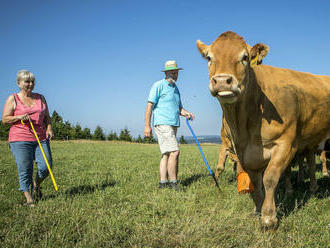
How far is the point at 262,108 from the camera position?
162 inches

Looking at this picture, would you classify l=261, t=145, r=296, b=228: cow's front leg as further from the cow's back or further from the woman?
the woman

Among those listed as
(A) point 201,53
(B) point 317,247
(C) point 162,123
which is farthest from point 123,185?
(B) point 317,247

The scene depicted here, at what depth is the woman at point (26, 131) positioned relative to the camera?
5.10 metres

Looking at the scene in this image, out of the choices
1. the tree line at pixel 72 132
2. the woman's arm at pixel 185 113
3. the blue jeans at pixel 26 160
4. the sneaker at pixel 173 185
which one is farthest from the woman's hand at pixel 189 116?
the tree line at pixel 72 132

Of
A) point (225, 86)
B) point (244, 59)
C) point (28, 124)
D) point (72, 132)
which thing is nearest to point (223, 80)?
point (225, 86)

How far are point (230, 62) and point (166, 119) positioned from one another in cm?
306

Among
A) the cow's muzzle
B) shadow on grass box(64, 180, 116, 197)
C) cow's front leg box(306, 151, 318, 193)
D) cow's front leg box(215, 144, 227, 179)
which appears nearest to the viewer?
the cow's muzzle

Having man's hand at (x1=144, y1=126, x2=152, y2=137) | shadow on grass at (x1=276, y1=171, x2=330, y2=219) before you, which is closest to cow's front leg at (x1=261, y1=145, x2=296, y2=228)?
shadow on grass at (x1=276, y1=171, x2=330, y2=219)

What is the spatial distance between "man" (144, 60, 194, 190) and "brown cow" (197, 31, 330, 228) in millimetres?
2114

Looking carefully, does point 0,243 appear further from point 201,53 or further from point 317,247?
point 317,247

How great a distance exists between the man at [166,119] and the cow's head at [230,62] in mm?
2516

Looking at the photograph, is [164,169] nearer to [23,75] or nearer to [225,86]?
[23,75]

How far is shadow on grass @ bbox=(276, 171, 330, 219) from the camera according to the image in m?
4.86

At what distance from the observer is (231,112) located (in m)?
4.04
